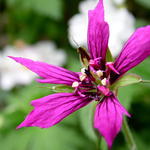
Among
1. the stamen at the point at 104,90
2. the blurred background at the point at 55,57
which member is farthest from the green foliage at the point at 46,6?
the stamen at the point at 104,90

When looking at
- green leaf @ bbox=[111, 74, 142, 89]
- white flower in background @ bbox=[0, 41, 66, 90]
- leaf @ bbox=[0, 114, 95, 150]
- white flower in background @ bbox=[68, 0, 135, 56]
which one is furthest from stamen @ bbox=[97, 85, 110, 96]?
white flower in background @ bbox=[0, 41, 66, 90]

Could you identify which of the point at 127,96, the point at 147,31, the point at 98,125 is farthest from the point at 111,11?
the point at 98,125

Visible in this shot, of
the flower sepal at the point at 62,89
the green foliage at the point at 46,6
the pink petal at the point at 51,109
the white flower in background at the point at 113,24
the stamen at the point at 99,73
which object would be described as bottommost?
the pink petal at the point at 51,109

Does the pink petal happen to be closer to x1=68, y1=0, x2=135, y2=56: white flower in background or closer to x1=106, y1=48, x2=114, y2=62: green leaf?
x1=106, y1=48, x2=114, y2=62: green leaf

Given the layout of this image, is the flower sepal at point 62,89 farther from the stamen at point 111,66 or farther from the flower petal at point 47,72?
the stamen at point 111,66

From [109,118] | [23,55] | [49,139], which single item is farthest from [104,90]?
[23,55]

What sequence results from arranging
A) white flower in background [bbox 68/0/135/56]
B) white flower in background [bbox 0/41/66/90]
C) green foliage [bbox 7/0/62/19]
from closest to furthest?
white flower in background [bbox 68/0/135/56], green foliage [bbox 7/0/62/19], white flower in background [bbox 0/41/66/90]

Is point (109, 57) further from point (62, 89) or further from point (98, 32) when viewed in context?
point (62, 89)
